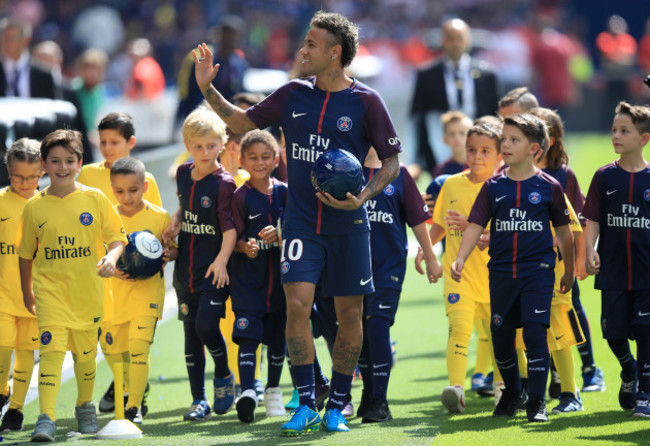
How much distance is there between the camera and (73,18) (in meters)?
34.1

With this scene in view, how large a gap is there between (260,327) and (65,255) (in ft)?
4.67

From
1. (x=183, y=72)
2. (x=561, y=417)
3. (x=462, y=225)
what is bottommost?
(x=561, y=417)

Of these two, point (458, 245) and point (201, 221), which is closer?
point (201, 221)

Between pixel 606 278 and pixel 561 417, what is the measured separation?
3.08ft

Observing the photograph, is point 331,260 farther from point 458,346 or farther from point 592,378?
point 592,378

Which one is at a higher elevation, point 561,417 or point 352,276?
point 352,276

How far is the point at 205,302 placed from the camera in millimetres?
7820

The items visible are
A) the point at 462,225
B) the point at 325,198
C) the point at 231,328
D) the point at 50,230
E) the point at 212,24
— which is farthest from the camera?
the point at 212,24

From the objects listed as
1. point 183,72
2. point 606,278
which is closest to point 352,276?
point 606,278

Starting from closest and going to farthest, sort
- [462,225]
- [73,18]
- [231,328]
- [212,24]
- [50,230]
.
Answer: [50,230] < [462,225] < [231,328] < [73,18] < [212,24]

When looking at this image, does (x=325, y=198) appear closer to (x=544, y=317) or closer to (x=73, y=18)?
(x=544, y=317)

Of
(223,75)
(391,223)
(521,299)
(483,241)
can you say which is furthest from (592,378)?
(223,75)

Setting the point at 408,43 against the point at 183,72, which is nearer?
the point at 183,72

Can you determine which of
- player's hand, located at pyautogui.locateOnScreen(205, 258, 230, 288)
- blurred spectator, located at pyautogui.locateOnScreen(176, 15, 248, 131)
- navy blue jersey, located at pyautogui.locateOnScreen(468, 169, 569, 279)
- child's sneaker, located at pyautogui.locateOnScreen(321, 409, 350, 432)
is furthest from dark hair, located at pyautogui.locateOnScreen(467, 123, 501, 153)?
blurred spectator, located at pyautogui.locateOnScreen(176, 15, 248, 131)
